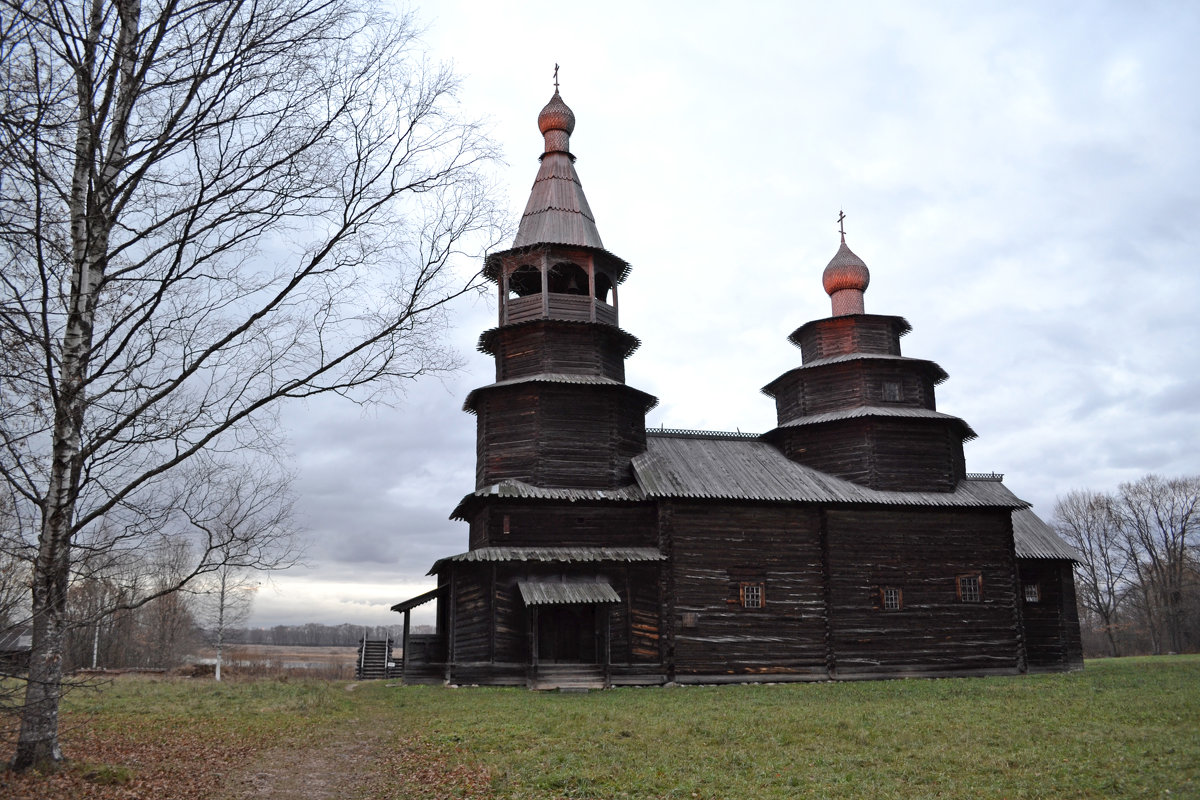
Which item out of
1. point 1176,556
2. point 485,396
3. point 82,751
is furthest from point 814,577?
point 1176,556

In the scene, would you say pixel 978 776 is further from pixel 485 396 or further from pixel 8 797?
pixel 485 396

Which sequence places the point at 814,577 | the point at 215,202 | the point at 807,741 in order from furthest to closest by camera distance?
the point at 814,577 → the point at 807,741 → the point at 215,202

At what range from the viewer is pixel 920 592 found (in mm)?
29109

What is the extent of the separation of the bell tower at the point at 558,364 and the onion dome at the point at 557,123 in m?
1.36

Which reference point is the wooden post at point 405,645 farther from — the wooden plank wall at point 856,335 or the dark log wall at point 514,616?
the wooden plank wall at point 856,335

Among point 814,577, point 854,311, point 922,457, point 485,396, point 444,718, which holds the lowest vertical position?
point 444,718

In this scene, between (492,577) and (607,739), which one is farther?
(492,577)

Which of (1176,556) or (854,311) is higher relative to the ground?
(854,311)

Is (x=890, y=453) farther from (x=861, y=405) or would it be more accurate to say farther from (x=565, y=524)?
(x=565, y=524)

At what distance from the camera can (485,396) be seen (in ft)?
93.2

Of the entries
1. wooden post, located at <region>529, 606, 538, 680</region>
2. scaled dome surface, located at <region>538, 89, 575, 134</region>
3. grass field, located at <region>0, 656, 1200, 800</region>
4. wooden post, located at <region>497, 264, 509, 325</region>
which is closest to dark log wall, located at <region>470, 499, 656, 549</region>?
wooden post, located at <region>529, 606, 538, 680</region>

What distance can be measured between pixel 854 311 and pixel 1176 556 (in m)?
41.9

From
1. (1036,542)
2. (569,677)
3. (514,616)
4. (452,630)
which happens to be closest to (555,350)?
(514,616)

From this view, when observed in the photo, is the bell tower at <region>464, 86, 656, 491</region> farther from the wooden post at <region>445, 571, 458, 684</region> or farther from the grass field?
the grass field
